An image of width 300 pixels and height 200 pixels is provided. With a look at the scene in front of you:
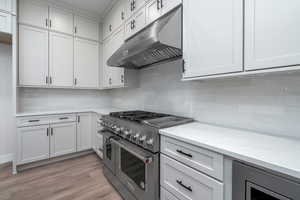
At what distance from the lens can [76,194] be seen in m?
1.72

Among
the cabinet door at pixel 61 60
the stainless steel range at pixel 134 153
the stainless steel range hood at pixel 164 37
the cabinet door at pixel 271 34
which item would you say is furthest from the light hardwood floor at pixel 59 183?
the cabinet door at pixel 271 34

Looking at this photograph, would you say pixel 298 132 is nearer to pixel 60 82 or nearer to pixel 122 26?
pixel 122 26

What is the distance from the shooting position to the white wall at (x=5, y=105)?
8.17 feet

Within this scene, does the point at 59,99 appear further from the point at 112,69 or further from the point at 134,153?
the point at 134,153

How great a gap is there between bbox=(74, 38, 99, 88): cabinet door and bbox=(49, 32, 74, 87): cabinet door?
4.4 inches

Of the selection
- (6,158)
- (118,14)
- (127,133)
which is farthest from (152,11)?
(6,158)

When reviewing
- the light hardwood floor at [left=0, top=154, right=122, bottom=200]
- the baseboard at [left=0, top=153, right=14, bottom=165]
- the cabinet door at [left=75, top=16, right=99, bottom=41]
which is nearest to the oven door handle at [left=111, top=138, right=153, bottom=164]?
the light hardwood floor at [left=0, top=154, right=122, bottom=200]

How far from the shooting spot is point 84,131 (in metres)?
2.82

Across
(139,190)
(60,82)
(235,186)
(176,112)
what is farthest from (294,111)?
(60,82)

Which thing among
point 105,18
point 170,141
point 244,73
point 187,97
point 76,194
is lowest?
point 76,194

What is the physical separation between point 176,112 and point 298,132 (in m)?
1.09

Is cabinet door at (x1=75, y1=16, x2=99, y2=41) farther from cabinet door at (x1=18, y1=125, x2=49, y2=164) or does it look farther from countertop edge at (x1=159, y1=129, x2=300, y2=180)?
countertop edge at (x1=159, y1=129, x2=300, y2=180)

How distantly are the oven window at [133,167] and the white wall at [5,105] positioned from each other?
2497mm

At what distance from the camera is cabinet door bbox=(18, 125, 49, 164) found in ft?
7.33
